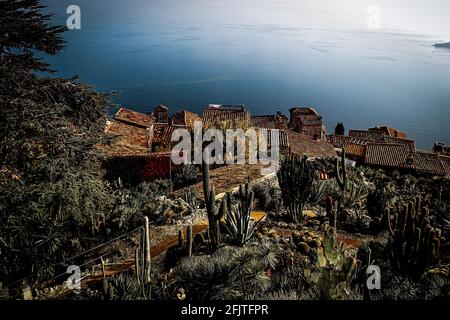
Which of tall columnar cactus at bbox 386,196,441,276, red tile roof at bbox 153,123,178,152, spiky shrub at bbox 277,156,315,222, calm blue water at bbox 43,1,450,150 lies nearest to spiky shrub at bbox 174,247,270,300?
tall columnar cactus at bbox 386,196,441,276

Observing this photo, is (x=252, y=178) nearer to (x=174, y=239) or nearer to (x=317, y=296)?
(x=174, y=239)

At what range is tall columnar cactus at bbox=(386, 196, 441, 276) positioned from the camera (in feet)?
22.0

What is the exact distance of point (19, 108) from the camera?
7.84 meters

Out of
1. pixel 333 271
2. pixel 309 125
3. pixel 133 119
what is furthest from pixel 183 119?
pixel 333 271

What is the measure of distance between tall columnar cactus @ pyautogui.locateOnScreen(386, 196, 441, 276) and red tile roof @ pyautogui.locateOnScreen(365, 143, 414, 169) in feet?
86.1

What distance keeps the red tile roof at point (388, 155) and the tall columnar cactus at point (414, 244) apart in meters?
26.2

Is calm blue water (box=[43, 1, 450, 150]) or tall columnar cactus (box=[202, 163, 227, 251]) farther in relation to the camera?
calm blue water (box=[43, 1, 450, 150])

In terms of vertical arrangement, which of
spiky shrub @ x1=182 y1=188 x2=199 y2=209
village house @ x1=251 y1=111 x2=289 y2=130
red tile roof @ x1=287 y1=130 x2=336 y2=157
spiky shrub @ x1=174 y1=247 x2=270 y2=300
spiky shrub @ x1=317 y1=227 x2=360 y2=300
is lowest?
red tile roof @ x1=287 y1=130 x2=336 y2=157

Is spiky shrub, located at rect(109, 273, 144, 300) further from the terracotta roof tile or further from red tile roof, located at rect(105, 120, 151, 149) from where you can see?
the terracotta roof tile

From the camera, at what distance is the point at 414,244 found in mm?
6766

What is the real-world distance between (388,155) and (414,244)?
2790cm

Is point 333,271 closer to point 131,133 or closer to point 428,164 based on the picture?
point 131,133

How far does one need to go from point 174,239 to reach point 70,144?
119 inches
